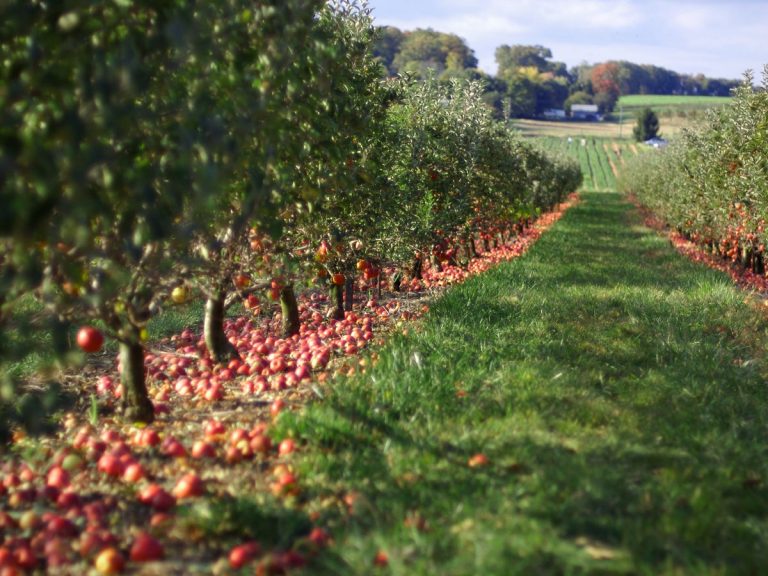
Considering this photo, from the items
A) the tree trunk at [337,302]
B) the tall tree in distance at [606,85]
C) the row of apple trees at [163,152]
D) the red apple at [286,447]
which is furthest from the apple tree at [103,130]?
the tall tree in distance at [606,85]

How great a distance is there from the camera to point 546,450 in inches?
143

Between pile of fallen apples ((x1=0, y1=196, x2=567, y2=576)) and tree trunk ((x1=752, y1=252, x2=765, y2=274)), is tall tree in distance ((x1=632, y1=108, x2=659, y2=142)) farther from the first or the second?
pile of fallen apples ((x1=0, y1=196, x2=567, y2=576))

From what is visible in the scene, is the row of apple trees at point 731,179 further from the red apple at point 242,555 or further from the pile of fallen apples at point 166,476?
the red apple at point 242,555

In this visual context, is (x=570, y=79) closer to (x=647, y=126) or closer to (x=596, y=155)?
(x=647, y=126)

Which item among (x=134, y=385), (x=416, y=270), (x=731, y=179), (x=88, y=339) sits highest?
(x=731, y=179)

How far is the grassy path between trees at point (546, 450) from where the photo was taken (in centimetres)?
271

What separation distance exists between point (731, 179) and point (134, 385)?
1266 centimetres

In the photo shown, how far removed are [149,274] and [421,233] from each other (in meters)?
6.14

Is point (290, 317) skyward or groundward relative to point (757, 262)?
skyward

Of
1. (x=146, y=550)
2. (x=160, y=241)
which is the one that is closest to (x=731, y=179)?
(x=160, y=241)

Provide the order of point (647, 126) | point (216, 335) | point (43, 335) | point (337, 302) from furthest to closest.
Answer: point (647, 126)
point (337, 302)
point (43, 335)
point (216, 335)

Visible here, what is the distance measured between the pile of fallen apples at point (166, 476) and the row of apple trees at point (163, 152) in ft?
1.45

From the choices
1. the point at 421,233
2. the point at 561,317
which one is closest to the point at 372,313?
the point at 421,233

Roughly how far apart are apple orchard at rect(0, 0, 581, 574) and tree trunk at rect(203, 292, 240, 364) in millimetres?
17
